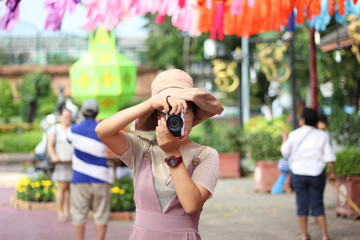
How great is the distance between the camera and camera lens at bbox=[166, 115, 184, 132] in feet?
8.63

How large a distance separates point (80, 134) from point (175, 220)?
4.08 meters

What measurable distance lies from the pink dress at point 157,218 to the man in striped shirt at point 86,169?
12.7 ft

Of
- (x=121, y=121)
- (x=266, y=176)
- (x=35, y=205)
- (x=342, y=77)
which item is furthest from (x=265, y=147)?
(x=121, y=121)

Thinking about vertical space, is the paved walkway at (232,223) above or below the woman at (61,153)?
below

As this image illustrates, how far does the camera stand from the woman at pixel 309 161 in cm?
729

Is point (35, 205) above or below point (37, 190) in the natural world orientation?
below

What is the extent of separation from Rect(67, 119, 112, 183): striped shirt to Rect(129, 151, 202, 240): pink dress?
3.90 meters

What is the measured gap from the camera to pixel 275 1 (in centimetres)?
627

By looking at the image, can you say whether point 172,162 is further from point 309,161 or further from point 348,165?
point 348,165

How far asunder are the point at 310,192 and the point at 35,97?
31.2 m

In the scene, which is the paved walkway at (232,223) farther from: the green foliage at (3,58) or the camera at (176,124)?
the green foliage at (3,58)

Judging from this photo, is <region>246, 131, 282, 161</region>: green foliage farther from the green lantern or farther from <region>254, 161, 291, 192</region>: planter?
the green lantern

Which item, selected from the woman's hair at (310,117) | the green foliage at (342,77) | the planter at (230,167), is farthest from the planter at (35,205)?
the green foliage at (342,77)

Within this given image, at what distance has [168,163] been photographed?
9.02 ft
